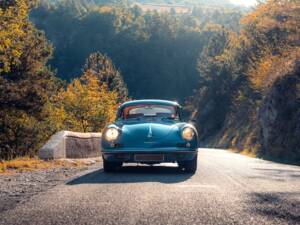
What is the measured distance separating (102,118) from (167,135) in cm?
3124

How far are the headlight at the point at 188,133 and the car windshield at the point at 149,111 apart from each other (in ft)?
4.93

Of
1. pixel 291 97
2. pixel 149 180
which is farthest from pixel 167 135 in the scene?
pixel 291 97

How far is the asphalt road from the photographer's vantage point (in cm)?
507

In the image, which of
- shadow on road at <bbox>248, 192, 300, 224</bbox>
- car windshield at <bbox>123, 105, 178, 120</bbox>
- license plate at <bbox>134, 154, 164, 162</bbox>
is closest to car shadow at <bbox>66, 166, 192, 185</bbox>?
license plate at <bbox>134, 154, 164, 162</bbox>

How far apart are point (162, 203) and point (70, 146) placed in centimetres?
948

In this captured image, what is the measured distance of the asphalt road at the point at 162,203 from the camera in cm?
507

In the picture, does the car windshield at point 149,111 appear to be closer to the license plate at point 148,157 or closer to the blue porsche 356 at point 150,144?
the blue porsche 356 at point 150,144

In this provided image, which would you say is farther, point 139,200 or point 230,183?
point 230,183

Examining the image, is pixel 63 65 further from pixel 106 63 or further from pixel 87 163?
pixel 87 163

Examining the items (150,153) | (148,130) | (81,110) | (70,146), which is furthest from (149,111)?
(81,110)

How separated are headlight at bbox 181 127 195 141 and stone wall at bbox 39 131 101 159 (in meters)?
4.31

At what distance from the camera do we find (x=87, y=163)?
13.8m

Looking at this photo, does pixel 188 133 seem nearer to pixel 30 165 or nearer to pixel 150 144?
pixel 150 144

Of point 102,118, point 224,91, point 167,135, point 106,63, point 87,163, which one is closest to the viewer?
point 167,135
